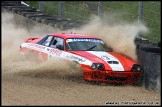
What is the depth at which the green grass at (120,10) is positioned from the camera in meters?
14.3

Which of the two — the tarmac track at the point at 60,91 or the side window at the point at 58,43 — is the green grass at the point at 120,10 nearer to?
the side window at the point at 58,43

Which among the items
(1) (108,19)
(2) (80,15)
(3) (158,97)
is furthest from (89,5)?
(3) (158,97)

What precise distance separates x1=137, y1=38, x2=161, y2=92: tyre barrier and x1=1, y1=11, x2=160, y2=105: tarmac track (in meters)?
0.17

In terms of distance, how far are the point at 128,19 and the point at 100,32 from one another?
122 centimetres

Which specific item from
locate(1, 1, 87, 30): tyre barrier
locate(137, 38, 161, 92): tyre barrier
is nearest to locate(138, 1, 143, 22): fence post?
locate(137, 38, 161, 92): tyre barrier

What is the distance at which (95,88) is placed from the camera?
A: 33.9 ft

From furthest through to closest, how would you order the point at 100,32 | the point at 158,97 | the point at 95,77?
1. the point at 100,32
2. the point at 95,77
3. the point at 158,97

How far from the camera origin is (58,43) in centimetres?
1242

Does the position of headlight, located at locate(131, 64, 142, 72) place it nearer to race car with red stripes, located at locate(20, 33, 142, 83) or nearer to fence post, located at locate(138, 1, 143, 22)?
race car with red stripes, located at locate(20, 33, 142, 83)

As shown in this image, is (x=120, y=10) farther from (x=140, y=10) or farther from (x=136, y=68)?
(x=136, y=68)

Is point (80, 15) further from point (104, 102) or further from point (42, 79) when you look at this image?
point (104, 102)

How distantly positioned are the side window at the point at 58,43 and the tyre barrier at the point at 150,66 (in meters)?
2.01

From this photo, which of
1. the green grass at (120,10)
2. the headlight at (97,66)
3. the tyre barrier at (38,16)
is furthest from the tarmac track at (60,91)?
the tyre barrier at (38,16)

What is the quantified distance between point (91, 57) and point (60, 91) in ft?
5.92
